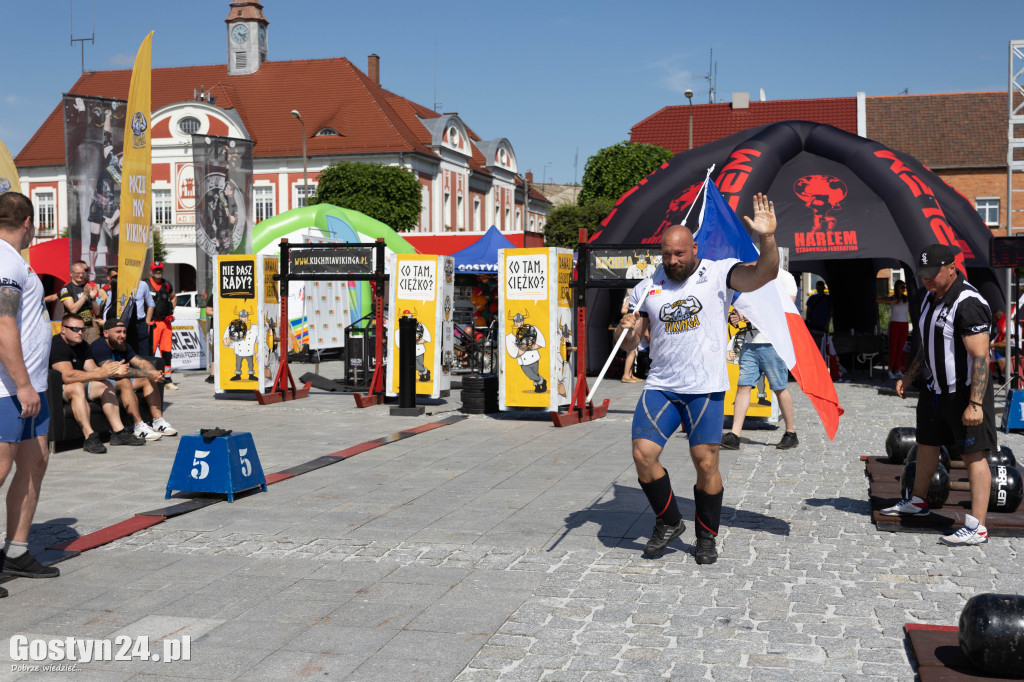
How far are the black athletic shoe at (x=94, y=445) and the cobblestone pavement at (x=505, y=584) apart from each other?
119 centimetres

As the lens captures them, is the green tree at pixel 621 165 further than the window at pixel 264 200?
No

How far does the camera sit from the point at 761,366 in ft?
34.4

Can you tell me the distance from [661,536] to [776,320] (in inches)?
68.5

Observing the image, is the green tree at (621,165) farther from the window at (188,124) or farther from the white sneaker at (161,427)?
the white sneaker at (161,427)

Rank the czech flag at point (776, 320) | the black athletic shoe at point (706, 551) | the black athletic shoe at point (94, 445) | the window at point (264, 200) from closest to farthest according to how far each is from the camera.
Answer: the black athletic shoe at point (706, 551) → the czech flag at point (776, 320) → the black athletic shoe at point (94, 445) → the window at point (264, 200)

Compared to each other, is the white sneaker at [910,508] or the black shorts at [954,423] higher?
the black shorts at [954,423]

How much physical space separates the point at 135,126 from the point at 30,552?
824 cm

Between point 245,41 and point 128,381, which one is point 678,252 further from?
point 245,41

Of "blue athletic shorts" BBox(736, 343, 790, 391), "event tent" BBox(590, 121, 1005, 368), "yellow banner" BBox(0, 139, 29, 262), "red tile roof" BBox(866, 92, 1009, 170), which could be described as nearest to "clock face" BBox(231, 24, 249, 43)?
"red tile roof" BBox(866, 92, 1009, 170)

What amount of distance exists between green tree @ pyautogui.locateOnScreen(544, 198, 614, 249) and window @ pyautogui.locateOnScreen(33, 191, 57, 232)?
27.4 meters

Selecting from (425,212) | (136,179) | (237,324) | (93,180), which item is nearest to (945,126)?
(425,212)

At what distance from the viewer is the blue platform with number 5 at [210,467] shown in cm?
769

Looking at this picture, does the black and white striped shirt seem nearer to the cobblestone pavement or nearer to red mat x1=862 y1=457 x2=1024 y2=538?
red mat x1=862 y1=457 x2=1024 y2=538

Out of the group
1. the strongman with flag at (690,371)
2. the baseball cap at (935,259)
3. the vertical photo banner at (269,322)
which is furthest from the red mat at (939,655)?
the vertical photo banner at (269,322)
